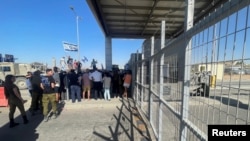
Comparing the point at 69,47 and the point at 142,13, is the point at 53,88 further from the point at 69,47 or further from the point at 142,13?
the point at 142,13

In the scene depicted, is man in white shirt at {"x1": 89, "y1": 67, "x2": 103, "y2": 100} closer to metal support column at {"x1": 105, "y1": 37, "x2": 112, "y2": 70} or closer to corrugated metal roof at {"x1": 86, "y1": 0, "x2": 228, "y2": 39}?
corrugated metal roof at {"x1": 86, "y1": 0, "x2": 228, "y2": 39}

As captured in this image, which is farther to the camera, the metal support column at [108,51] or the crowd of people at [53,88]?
the metal support column at [108,51]

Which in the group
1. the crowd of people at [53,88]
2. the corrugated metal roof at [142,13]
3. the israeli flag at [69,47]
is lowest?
the crowd of people at [53,88]

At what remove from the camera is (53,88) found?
25.1 feet

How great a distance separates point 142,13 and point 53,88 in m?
7.81

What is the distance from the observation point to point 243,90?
1254 millimetres

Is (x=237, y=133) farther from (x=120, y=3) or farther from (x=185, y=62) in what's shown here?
(x=120, y=3)

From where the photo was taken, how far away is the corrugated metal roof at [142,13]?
36.9 feet

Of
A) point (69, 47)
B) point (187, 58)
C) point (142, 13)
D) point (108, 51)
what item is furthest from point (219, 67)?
point (108, 51)

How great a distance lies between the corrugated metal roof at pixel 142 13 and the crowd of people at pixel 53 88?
3.82 m

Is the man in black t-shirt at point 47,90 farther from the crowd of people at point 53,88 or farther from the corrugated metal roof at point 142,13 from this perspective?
the corrugated metal roof at point 142,13

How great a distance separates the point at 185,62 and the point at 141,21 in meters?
13.0

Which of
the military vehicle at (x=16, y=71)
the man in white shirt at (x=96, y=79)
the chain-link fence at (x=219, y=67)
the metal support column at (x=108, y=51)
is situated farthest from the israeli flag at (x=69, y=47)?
the chain-link fence at (x=219, y=67)

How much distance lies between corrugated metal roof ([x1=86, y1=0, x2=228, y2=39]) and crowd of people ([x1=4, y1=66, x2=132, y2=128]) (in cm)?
382
